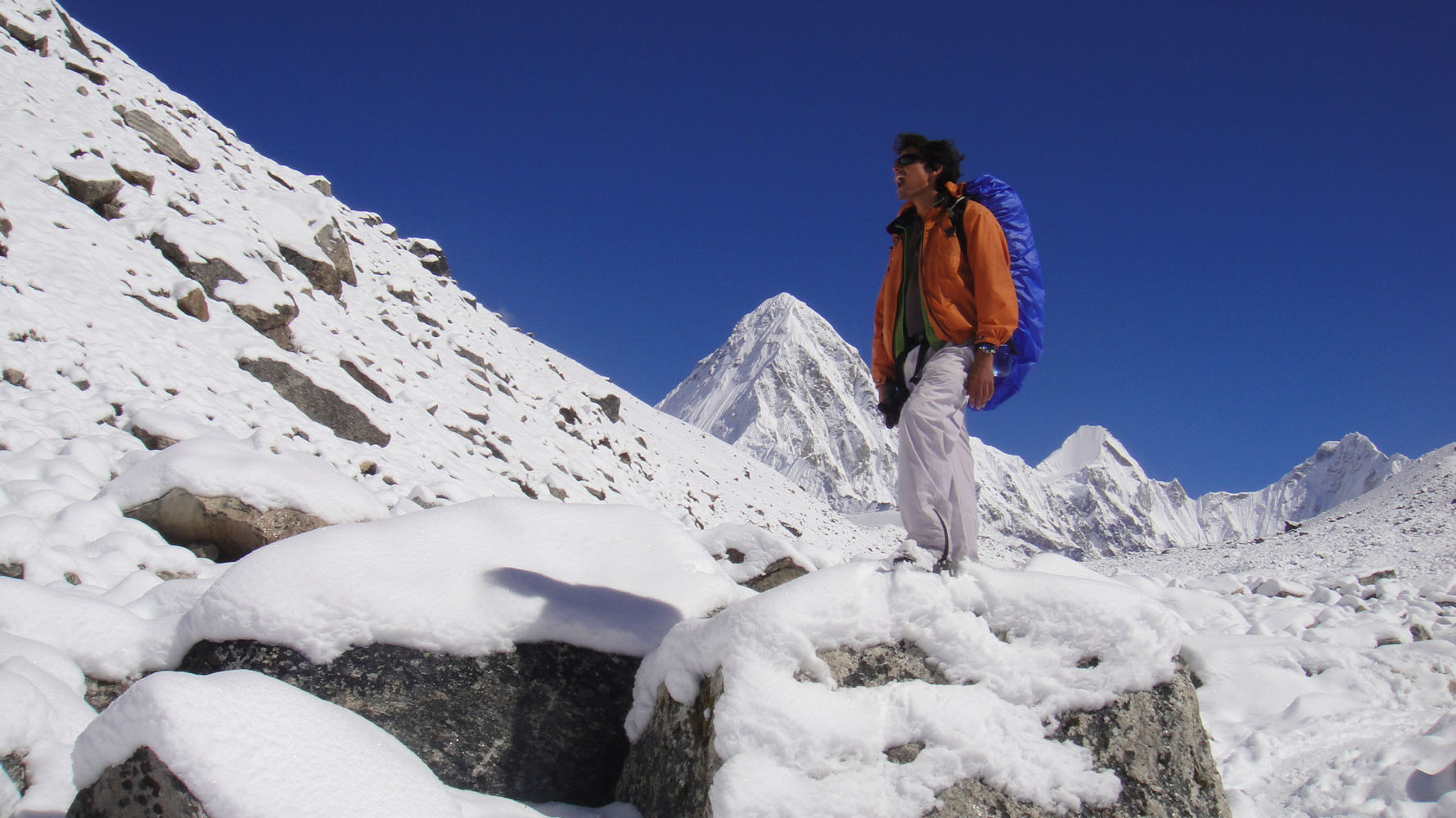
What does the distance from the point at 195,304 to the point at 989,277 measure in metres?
11.3

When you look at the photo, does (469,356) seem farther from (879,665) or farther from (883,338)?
(879,665)

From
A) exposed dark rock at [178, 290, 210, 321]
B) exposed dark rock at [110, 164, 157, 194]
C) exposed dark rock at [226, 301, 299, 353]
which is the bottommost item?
exposed dark rock at [178, 290, 210, 321]

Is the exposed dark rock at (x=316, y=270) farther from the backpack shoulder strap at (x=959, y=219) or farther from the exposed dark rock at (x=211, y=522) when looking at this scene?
the backpack shoulder strap at (x=959, y=219)

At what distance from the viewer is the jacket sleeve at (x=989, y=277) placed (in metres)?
3.63

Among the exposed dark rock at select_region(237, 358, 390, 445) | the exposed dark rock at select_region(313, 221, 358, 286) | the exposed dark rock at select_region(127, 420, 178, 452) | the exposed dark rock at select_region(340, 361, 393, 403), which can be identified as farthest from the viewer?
the exposed dark rock at select_region(313, 221, 358, 286)

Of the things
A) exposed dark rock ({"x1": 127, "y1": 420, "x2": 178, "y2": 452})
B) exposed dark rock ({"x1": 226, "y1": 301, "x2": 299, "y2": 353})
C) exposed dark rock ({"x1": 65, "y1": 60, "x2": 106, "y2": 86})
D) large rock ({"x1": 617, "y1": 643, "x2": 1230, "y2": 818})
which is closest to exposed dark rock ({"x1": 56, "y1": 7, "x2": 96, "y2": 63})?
exposed dark rock ({"x1": 65, "y1": 60, "x2": 106, "y2": 86})

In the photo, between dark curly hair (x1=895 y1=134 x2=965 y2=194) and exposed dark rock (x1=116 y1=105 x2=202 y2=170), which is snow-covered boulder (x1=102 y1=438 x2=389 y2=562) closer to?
dark curly hair (x1=895 y1=134 x2=965 y2=194)

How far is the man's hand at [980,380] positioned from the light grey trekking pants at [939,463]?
39 mm

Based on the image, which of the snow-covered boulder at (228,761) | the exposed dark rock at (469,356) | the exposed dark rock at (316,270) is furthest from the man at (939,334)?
the exposed dark rock at (469,356)

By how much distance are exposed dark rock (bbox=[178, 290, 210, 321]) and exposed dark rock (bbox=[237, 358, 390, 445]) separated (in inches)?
45.5

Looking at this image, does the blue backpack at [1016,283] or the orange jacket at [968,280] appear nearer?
the orange jacket at [968,280]

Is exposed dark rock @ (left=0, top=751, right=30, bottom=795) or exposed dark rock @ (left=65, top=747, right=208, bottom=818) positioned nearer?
exposed dark rock @ (left=65, top=747, right=208, bottom=818)

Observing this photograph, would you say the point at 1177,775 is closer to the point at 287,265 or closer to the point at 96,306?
the point at 96,306

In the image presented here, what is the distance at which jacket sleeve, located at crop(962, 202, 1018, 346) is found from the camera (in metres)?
3.63
